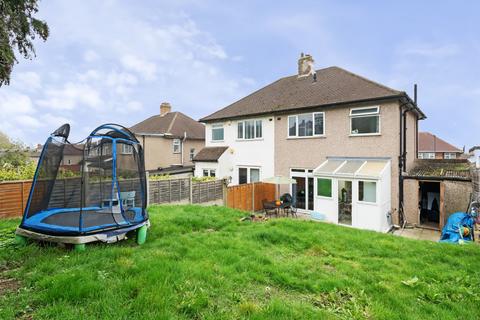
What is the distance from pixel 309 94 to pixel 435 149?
130ft

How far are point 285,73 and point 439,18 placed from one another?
34.1 feet

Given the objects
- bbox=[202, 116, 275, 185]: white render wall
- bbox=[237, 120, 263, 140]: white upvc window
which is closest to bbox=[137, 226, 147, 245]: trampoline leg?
bbox=[202, 116, 275, 185]: white render wall

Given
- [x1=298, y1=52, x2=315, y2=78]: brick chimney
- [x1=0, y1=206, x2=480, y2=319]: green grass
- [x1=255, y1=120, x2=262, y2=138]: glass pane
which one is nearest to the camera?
[x1=0, y1=206, x2=480, y2=319]: green grass

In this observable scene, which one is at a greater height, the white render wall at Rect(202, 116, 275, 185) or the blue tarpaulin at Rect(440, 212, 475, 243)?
the white render wall at Rect(202, 116, 275, 185)

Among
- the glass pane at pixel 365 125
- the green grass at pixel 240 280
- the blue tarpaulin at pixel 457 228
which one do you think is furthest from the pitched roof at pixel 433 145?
the green grass at pixel 240 280

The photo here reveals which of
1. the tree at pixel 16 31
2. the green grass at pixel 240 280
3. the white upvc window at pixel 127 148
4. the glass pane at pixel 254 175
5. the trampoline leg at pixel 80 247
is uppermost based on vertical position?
the tree at pixel 16 31

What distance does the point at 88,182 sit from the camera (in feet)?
18.9

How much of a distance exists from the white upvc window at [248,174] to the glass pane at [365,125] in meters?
6.42

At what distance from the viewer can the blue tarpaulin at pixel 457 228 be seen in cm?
896

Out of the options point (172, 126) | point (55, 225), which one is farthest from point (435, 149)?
point (55, 225)

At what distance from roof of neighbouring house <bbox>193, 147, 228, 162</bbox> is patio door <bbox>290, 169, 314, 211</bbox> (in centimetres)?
514

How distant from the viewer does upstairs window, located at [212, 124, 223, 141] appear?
18.3 metres

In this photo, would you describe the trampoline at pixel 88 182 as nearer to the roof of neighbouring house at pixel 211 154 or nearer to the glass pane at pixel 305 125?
the glass pane at pixel 305 125

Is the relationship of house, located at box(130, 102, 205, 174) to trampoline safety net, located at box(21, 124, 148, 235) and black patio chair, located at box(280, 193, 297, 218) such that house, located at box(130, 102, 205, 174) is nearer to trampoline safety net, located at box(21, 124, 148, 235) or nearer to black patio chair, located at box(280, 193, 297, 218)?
black patio chair, located at box(280, 193, 297, 218)
